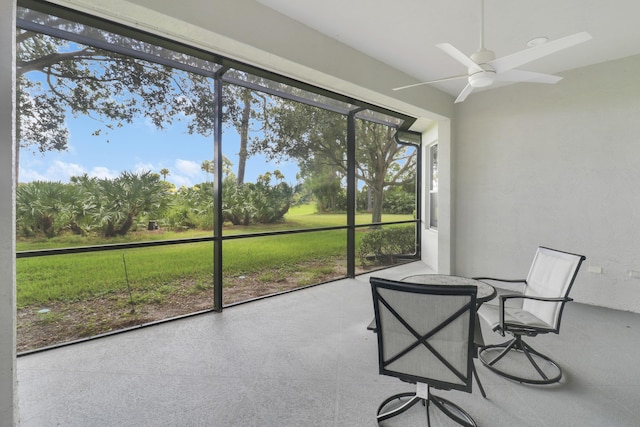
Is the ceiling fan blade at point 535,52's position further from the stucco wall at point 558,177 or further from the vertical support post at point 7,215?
the vertical support post at point 7,215

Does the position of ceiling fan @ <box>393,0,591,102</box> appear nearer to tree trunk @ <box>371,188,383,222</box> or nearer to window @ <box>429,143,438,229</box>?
window @ <box>429,143,438,229</box>

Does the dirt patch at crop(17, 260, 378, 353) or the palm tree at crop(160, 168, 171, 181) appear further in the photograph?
the palm tree at crop(160, 168, 171, 181)

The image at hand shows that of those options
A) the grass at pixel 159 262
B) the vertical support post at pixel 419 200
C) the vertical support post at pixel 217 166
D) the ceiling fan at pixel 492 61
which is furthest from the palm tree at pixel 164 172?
the vertical support post at pixel 419 200

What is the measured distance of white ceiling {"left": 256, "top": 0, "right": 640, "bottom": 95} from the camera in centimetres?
257

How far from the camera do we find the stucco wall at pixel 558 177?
3.54 m

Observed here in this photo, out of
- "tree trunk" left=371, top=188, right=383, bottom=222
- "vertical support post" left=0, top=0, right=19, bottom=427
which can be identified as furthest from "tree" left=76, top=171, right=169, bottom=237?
"tree trunk" left=371, top=188, right=383, bottom=222

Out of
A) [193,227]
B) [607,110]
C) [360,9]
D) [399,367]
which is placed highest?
[360,9]

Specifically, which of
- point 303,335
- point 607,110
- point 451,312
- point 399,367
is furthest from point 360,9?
point 607,110

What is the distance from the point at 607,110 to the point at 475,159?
1594 millimetres

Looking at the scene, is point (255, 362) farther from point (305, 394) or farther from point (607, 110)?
point (607, 110)

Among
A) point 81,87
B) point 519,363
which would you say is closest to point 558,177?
Answer: point 519,363

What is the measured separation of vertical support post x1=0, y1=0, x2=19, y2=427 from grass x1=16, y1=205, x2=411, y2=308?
6.73 ft

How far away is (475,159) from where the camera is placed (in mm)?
4723

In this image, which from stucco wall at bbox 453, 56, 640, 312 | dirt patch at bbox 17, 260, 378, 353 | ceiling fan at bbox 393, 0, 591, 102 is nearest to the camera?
ceiling fan at bbox 393, 0, 591, 102
